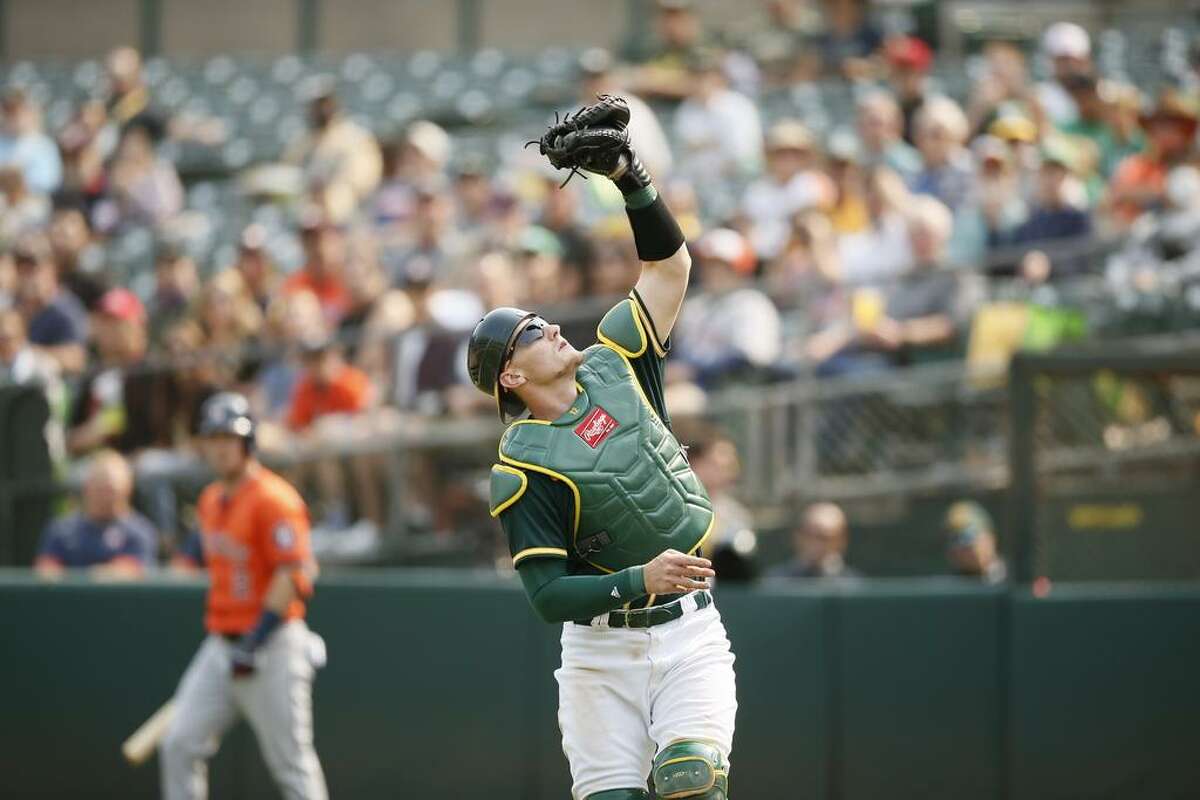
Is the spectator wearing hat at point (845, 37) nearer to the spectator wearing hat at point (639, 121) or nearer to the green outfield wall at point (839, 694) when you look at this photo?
the spectator wearing hat at point (639, 121)

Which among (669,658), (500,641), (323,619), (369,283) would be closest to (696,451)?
(500,641)

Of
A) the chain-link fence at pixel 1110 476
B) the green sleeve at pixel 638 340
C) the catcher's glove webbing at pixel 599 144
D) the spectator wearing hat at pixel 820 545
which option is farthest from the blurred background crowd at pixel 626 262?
the catcher's glove webbing at pixel 599 144

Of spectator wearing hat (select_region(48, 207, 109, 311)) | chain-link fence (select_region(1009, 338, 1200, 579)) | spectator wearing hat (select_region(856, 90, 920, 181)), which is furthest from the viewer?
spectator wearing hat (select_region(48, 207, 109, 311))

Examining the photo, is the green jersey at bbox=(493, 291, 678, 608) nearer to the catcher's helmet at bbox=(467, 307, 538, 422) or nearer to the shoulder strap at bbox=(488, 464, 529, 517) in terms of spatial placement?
the shoulder strap at bbox=(488, 464, 529, 517)

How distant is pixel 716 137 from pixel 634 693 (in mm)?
8556

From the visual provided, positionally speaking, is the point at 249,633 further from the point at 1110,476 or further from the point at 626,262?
the point at 1110,476

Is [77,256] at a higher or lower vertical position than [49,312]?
higher

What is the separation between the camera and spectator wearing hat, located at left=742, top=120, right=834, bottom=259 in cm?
1221

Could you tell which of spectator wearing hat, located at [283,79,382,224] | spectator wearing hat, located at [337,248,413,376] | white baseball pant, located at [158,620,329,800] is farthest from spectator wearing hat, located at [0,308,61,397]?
white baseball pant, located at [158,620,329,800]

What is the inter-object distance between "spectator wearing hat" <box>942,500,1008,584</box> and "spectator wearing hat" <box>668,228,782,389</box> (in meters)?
1.40

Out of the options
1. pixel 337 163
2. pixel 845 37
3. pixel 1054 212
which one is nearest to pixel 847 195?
pixel 1054 212

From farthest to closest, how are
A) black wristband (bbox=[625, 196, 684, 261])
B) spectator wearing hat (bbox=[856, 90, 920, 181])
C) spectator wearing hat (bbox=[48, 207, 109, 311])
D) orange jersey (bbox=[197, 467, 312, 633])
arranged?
spectator wearing hat (bbox=[48, 207, 109, 311]) → spectator wearing hat (bbox=[856, 90, 920, 181]) → orange jersey (bbox=[197, 467, 312, 633]) → black wristband (bbox=[625, 196, 684, 261])

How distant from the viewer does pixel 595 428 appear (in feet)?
19.4

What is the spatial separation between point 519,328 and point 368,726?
431cm
